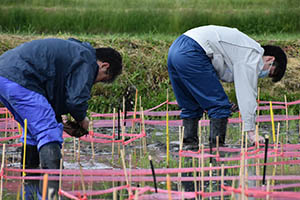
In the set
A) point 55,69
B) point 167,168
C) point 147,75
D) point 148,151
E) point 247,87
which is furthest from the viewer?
point 147,75

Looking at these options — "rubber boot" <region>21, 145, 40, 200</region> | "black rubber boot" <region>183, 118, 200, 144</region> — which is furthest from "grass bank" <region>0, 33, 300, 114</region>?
"rubber boot" <region>21, 145, 40, 200</region>

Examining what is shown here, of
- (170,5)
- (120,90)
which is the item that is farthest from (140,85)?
(170,5)

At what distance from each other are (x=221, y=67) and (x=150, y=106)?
8.51ft

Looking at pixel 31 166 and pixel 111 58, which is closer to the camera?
pixel 111 58

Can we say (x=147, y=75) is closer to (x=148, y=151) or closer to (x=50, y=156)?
(x=148, y=151)

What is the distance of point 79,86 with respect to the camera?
3.57 meters

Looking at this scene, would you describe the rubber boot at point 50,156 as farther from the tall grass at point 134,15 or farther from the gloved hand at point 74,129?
the tall grass at point 134,15

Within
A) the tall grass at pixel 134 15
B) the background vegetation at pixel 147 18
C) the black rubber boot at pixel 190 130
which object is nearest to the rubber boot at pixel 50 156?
the black rubber boot at pixel 190 130

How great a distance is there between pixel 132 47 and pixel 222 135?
3.71 metres

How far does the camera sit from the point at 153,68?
7.88 meters

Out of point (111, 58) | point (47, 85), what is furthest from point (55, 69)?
point (111, 58)

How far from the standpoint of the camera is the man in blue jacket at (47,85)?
3479 millimetres

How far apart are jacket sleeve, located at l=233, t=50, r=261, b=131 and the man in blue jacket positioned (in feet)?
3.72

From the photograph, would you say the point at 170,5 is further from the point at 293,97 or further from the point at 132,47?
the point at 293,97
